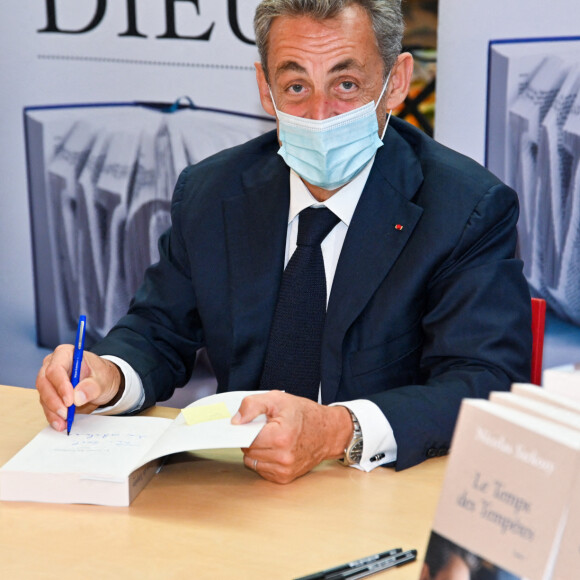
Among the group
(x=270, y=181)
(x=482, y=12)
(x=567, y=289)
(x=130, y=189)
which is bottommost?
(x=567, y=289)

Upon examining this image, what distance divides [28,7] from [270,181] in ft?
5.73

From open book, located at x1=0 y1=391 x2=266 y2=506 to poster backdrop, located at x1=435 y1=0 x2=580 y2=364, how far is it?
5.24 ft

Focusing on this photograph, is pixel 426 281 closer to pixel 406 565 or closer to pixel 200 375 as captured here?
pixel 406 565

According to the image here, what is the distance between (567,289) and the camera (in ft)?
9.18

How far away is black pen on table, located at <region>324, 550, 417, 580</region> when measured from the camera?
3.77ft

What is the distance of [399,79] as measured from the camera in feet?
6.66

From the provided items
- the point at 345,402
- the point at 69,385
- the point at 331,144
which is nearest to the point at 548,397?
the point at 345,402

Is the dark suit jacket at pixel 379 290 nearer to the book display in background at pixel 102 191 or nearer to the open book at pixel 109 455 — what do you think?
the open book at pixel 109 455

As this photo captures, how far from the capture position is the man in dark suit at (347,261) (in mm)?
1697

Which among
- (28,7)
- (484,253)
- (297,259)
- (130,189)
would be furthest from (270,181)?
(28,7)

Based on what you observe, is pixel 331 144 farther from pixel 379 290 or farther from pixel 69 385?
pixel 69 385

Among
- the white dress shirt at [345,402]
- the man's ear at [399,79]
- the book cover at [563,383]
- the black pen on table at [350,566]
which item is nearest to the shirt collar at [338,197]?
the white dress shirt at [345,402]

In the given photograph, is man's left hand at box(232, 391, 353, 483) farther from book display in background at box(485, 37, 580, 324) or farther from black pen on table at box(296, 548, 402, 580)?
book display in background at box(485, 37, 580, 324)

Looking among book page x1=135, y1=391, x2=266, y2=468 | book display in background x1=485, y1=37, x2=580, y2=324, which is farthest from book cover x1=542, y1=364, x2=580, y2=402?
book display in background x1=485, y1=37, x2=580, y2=324
